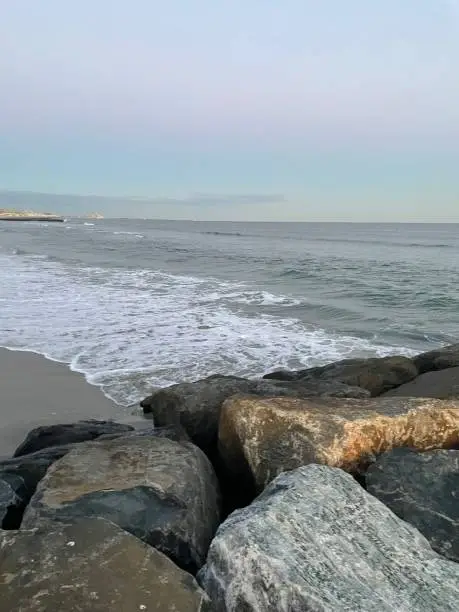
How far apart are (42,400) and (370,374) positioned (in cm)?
450

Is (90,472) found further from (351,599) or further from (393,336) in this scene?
(393,336)

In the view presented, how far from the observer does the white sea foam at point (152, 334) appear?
363 inches

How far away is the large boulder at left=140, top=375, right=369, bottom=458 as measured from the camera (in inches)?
208

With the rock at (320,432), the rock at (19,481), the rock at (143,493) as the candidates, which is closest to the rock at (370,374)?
the rock at (320,432)

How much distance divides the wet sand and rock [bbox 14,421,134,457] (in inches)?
17.9

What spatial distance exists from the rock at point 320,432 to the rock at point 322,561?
0.76 meters

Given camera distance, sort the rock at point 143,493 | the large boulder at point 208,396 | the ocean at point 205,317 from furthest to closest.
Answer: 1. the ocean at point 205,317
2. the large boulder at point 208,396
3. the rock at point 143,493

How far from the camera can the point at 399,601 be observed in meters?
2.48

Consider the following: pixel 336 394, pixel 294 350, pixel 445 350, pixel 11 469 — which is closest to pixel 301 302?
pixel 294 350

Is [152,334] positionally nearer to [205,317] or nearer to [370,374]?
[205,317]

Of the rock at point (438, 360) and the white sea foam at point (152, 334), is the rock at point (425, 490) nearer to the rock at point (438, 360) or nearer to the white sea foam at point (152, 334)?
the rock at point (438, 360)

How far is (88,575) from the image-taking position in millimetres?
2367

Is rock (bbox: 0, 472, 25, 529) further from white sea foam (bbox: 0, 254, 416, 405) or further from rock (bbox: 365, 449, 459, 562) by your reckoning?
white sea foam (bbox: 0, 254, 416, 405)

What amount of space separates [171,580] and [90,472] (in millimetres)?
1398
